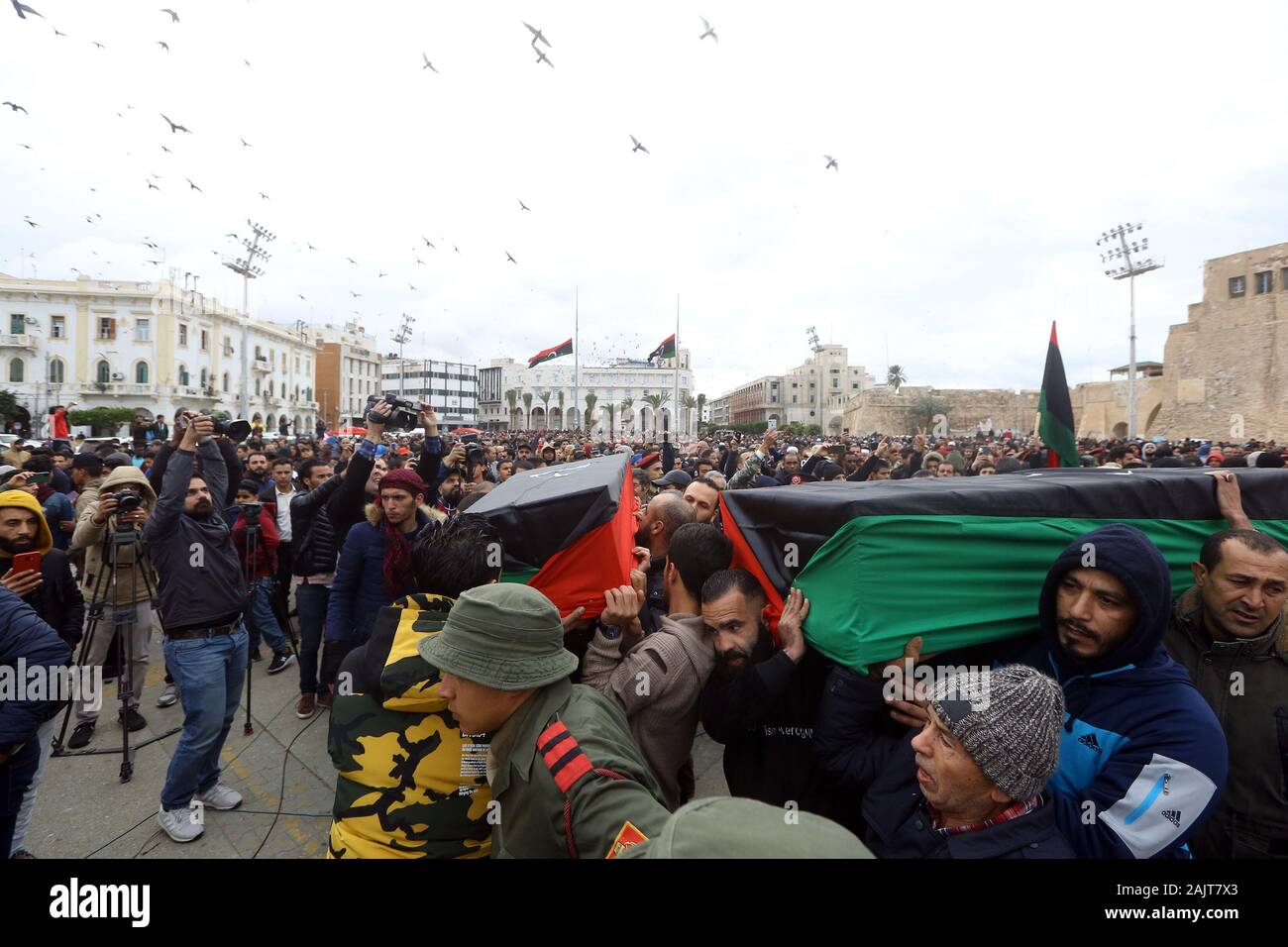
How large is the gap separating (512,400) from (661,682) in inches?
3787

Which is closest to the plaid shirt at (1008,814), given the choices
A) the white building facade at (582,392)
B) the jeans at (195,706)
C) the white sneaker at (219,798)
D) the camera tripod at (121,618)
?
the jeans at (195,706)

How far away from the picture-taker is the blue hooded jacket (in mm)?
1490

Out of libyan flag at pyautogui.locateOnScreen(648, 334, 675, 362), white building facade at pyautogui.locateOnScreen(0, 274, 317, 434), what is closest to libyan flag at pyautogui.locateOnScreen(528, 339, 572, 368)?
libyan flag at pyautogui.locateOnScreen(648, 334, 675, 362)

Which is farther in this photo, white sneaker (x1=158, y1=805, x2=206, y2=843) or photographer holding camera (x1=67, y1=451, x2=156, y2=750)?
photographer holding camera (x1=67, y1=451, x2=156, y2=750)

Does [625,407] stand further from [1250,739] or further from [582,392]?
[1250,739]

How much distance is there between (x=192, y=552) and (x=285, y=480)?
347 cm

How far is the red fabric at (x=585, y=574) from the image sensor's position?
7.87ft

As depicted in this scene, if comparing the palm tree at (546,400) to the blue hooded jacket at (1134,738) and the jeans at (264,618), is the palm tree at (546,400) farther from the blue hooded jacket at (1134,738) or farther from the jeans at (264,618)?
the blue hooded jacket at (1134,738)

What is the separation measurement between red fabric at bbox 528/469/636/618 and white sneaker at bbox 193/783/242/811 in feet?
8.96

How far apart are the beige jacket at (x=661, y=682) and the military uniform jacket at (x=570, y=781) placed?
15.4 inches

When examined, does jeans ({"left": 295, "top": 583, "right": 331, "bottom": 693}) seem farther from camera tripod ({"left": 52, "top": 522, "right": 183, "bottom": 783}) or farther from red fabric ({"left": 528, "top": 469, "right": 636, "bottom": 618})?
red fabric ({"left": 528, "top": 469, "right": 636, "bottom": 618})

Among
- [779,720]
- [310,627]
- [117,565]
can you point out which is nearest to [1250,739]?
[779,720]
